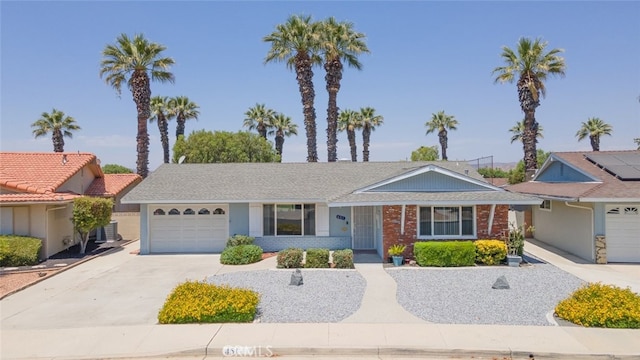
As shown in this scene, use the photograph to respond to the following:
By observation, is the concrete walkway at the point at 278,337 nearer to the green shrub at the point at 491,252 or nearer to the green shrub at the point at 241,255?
the green shrub at the point at 241,255

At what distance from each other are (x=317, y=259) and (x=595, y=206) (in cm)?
1140

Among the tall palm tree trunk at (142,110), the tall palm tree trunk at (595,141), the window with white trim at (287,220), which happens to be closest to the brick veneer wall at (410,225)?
the window with white trim at (287,220)

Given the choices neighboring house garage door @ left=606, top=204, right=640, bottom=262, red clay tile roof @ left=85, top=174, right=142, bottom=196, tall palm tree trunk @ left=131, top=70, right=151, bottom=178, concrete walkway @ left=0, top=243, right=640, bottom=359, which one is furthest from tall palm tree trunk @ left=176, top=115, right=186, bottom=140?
neighboring house garage door @ left=606, top=204, right=640, bottom=262

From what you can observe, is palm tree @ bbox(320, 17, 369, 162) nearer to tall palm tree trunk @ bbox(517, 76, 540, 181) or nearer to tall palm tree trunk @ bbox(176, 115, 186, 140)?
tall palm tree trunk @ bbox(517, 76, 540, 181)

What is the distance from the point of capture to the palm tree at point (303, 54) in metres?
27.9

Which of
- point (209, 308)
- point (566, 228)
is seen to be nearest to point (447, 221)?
point (566, 228)

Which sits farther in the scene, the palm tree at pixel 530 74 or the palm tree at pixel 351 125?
the palm tree at pixel 351 125

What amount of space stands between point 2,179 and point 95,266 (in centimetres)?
607

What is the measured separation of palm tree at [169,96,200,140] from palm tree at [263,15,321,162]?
21276mm

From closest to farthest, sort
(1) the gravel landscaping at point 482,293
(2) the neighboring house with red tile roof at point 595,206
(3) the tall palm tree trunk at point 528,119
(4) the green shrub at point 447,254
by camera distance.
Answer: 1. (1) the gravel landscaping at point 482,293
2. (4) the green shrub at point 447,254
3. (2) the neighboring house with red tile roof at point 595,206
4. (3) the tall palm tree trunk at point 528,119

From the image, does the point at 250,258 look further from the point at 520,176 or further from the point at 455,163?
the point at 520,176

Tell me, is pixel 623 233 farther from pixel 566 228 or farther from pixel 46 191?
pixel 46 191

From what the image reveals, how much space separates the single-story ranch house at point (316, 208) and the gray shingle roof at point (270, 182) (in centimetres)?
5

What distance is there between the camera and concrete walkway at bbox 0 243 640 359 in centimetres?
791
